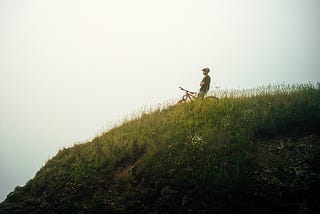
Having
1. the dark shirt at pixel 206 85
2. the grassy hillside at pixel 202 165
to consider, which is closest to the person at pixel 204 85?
the dark shirt at pixel 206 85

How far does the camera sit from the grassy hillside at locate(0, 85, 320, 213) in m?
10.4

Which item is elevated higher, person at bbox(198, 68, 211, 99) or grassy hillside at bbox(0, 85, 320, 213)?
person at bbox(198, 68, 211, 99)

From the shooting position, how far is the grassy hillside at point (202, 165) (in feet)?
34.0

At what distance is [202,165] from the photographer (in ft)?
37.9

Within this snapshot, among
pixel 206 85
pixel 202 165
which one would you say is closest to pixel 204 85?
pixel 206 85

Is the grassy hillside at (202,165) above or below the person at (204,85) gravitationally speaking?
below

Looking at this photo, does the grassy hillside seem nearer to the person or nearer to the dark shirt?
the person

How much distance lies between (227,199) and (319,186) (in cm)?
283

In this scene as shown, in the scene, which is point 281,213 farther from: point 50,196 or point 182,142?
point 50,196

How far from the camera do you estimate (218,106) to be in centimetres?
1530

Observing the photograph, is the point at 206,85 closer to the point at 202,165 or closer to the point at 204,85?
the point at 204,85

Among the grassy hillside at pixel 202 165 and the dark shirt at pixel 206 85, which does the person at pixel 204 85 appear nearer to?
the dark shirt at pixel 206 85

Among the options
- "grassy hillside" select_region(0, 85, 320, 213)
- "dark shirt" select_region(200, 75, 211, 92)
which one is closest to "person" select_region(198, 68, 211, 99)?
A: "dark shirt" select_region(200, 75, 211, 92)

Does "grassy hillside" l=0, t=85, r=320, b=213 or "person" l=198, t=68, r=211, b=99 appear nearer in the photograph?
"grassy hillside" l=0, t=85, r=320, b=213
